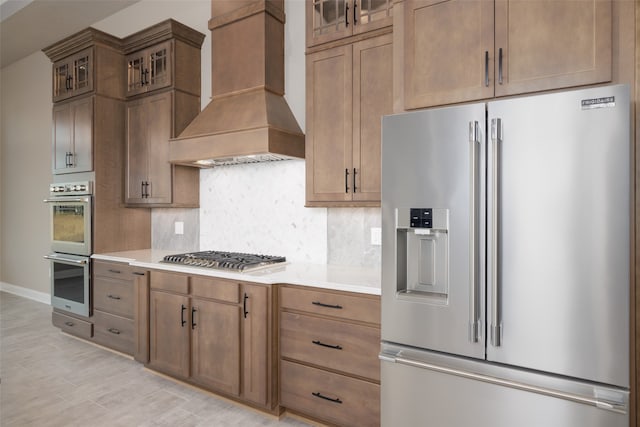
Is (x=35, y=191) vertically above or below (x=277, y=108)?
below

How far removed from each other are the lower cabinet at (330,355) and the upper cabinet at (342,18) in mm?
1629

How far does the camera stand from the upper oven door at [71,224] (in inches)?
145

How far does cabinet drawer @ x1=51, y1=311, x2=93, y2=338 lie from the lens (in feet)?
12.4

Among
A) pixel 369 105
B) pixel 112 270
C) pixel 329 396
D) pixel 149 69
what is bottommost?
pixel 329 396

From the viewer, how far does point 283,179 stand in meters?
3.18

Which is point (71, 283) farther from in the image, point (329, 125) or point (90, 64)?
point (329, 125)

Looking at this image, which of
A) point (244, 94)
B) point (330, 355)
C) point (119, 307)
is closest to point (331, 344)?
point (330, 355)

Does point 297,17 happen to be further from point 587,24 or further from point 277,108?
point 587,24

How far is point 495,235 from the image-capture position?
161 cm

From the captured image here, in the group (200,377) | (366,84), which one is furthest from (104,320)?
(366,84)

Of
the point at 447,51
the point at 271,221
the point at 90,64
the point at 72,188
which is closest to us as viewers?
the point at 447,51

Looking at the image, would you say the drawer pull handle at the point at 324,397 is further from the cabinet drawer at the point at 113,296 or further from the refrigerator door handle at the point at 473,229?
the cabinet drawer at the point at 113,296

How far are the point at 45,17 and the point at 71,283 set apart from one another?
3.06 m

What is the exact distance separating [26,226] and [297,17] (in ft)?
17.7
